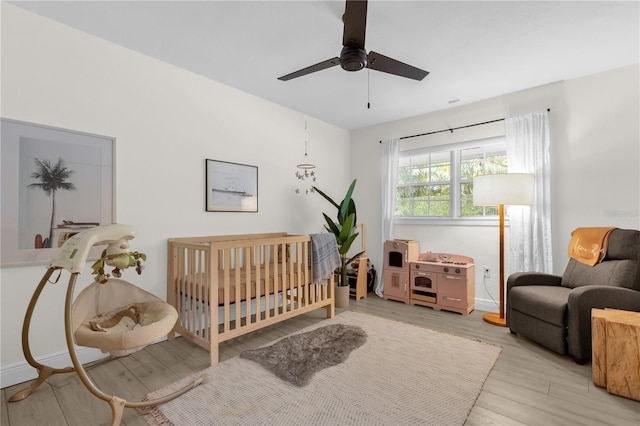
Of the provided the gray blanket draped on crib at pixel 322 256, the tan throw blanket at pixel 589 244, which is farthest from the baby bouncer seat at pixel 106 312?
the tan throw blanket at pixel 589 244

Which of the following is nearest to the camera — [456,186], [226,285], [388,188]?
[226,285]

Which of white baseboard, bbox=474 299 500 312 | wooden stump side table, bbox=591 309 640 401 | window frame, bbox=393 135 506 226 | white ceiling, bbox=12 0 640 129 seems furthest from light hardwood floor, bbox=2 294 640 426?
white ceiling, bbox=12 0 640 129

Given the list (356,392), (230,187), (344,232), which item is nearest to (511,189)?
(344,232)

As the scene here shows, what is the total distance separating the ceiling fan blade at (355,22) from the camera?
4.77 ft

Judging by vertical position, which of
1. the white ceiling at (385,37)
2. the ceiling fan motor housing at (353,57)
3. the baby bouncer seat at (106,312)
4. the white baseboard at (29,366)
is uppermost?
the white ceiling at (385,37)

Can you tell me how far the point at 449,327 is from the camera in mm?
2885

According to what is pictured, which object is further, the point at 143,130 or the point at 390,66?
the point at 143,130

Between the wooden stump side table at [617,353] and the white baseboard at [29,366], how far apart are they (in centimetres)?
345

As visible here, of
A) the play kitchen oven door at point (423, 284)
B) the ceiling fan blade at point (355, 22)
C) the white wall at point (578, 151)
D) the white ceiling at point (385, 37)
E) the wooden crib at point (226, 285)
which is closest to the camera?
the ceiling fan blade at point (355, 22)

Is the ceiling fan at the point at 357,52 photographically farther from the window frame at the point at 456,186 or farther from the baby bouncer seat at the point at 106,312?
the window frame at the point at 456,186

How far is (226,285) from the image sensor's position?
2.21 metres

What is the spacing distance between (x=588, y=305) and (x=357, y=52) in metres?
2.32

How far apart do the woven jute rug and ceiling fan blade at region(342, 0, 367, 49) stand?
2062mm

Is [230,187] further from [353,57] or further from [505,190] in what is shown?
[505,190]
